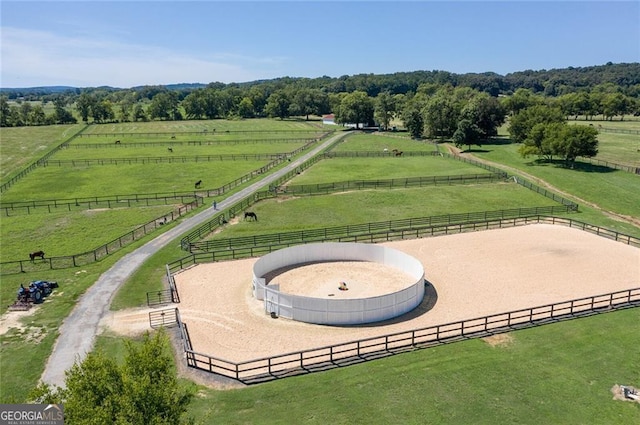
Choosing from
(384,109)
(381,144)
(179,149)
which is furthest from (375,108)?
(179,149)

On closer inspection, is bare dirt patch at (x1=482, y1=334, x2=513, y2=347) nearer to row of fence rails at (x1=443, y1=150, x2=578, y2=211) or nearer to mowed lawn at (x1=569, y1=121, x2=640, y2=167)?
row of fence rails at (x1=443, y1=150, x2=578, y2=211)

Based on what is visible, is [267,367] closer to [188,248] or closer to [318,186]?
[188,248]

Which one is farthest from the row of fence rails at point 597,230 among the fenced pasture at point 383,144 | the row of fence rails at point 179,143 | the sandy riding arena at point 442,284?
the row of fence rails at point 179,143

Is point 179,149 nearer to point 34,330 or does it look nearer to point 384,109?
point 384,109

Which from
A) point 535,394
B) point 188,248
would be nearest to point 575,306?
point 535,394

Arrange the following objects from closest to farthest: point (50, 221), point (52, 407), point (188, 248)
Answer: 1. point (52, 407)
2. point (188, 248)
3. point (50, 221)

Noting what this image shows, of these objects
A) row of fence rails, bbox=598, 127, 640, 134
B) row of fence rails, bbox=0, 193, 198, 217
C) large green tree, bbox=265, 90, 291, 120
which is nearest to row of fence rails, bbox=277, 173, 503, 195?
row of fence rails, bbox=0, 193, 198, 217

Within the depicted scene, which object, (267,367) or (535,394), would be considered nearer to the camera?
(535,394)
